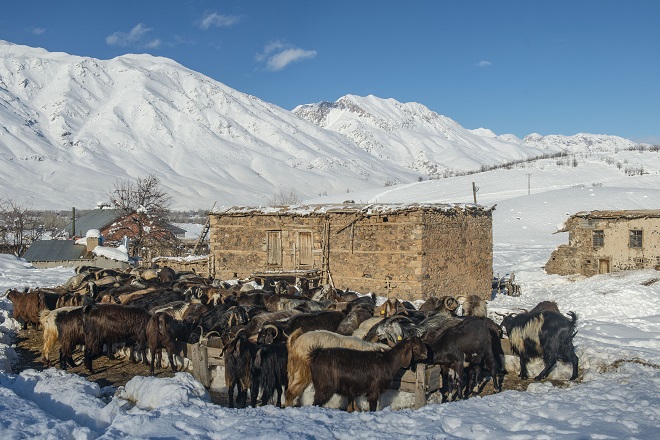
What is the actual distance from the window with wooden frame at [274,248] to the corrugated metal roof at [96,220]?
888 inches

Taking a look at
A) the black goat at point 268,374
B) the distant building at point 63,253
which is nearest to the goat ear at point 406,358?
the black goat at point 268,374

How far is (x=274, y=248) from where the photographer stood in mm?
21922

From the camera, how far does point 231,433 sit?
6746 millimetres

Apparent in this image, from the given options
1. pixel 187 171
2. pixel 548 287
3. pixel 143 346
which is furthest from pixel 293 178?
pixel 143 346

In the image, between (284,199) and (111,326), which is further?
(284,199)

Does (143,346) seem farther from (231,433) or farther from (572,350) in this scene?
(572,350)

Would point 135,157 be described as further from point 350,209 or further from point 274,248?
point 350,209

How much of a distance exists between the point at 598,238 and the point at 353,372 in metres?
22.7

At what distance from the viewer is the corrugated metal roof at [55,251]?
31.9 meters

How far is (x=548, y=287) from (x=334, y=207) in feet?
40.1

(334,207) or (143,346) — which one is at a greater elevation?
(334,207)

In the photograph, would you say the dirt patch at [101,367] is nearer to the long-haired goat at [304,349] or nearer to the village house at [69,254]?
the long-haired goat at [304,349]

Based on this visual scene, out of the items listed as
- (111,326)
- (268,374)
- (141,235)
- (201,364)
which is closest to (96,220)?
(141,235)

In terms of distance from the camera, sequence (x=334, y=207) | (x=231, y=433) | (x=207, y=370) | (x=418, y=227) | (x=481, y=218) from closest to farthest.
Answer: (x=231, y=433) → (x=207, y=370) → (x=418, y=227) → (x=334, y=207) → (x=481, y=218)
